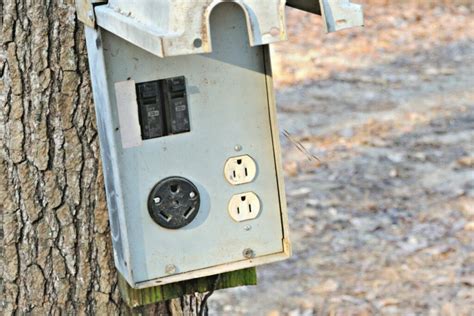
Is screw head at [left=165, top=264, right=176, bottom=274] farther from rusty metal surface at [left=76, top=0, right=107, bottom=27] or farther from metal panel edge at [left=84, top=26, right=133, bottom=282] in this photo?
rusty metal surface at [left=76, top=0, right=107, bottom=27]

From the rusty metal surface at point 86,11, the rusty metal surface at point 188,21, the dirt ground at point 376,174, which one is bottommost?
the dirt ground at point 376,174

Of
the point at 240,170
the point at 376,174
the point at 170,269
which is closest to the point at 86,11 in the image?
→ the point at 240,170

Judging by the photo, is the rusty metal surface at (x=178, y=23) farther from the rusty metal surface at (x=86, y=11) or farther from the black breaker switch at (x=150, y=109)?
the black breaker switch at (x=150, y=109)

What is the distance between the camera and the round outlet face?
2268 mm

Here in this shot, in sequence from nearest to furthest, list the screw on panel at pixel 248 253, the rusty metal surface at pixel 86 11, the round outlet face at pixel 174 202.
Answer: the rusty metal surface at pixel 86 11 → the round outlet face at pixel 174 202 → the screw on panel at pixel 248 253

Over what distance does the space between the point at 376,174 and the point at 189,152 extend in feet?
12.0

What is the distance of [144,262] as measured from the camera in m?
2.28

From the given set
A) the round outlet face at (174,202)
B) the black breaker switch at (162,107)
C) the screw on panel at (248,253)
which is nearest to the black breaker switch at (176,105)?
the black breaker switch at (162,107)

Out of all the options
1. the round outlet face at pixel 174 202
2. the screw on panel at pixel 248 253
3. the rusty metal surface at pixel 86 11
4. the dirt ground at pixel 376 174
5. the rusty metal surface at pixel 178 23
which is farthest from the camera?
the dirt ground at pixel 376 174

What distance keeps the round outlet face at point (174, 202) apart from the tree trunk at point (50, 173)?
18 cm

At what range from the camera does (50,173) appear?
91.9 inches

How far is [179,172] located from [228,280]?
13.1 inches

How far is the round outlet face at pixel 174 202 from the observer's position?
2.27 m

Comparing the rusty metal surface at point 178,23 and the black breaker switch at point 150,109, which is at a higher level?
the rusty metal surface at point 178,23
